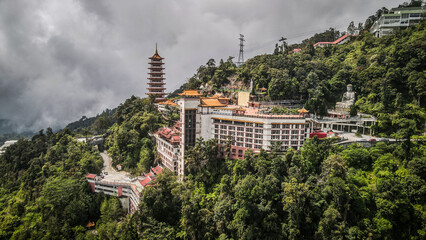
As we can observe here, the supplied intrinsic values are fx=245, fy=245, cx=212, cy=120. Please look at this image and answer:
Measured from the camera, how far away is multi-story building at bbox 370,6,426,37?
52.6m

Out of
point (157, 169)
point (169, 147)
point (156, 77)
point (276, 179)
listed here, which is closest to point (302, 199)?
point (276, 179)

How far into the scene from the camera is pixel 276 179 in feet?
85.9

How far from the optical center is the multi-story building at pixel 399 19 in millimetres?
52625

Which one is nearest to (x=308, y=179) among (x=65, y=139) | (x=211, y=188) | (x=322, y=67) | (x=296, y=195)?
(x=296, y=195)

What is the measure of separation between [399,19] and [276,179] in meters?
53.2

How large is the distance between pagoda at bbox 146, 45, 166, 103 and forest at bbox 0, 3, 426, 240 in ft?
25.7

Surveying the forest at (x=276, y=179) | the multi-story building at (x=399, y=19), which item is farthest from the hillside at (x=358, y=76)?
the multi-story building at (x=399, y=19)

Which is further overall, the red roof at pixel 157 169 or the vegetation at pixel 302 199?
the red roof at pixel 157 169

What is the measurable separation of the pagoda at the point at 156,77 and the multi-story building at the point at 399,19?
52378 millimetres

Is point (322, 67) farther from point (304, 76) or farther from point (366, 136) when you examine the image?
point (366, 136)

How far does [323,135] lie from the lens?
3262 centimetres

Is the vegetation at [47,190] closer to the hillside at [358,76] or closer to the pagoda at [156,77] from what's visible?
the pagoda at [156,77]

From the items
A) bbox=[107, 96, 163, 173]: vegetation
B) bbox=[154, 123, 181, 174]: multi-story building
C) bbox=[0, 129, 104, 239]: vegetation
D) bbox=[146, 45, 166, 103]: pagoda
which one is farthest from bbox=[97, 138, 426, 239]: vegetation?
bbox=[146, 45, 166, 103]: pagoda

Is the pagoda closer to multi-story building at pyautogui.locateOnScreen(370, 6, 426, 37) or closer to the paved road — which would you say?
the paved road
